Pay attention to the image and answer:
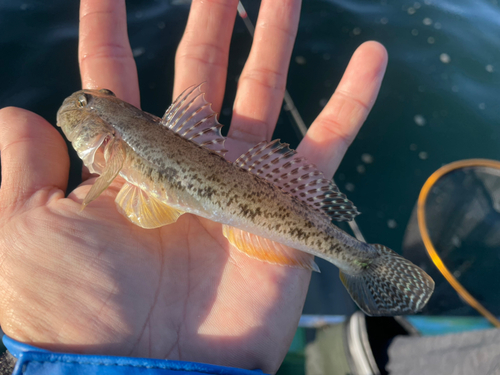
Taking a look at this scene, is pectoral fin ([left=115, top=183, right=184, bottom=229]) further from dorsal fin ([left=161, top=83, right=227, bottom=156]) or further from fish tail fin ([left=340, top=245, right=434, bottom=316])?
fish tail fin ([left=340, top=245, right=434, bottom=316])

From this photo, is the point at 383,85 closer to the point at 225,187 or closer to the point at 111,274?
the point at 225,187

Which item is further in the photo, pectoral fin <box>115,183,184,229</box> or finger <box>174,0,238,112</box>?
finger <box>174,0,238,112</box>

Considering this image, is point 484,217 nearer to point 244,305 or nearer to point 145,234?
point 244,305

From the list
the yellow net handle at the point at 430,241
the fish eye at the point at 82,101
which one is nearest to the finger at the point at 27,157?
the fish eye at the point at 82,101

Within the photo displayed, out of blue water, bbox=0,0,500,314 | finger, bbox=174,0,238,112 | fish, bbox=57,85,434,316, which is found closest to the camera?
fish, bbox=57,85,434,316

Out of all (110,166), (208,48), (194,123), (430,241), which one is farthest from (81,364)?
(430,241)

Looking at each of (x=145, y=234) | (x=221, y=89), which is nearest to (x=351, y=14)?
(x=221, y=89)

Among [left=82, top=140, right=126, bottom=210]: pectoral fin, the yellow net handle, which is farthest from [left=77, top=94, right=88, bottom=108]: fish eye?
the yellow net handle
